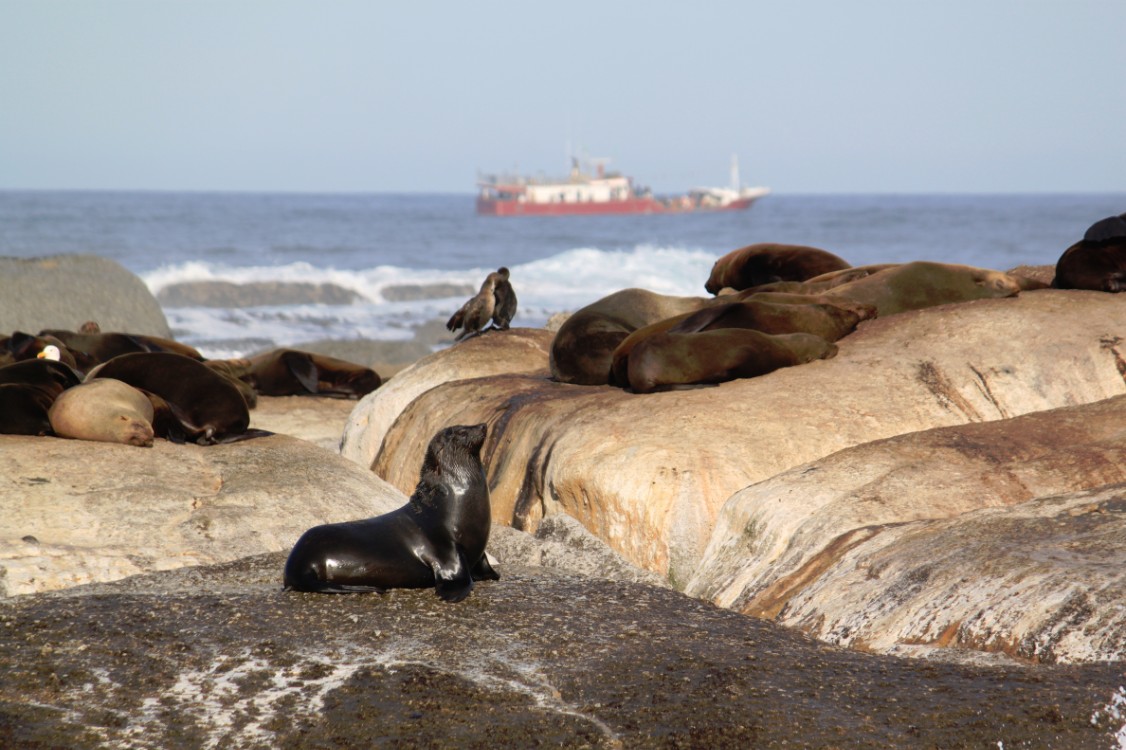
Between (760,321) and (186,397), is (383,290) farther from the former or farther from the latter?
(760,321)

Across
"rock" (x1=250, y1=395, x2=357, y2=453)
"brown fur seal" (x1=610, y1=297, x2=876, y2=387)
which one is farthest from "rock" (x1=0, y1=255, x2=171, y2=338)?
"brown fur seal" (x1=610, y1=297, x2=876, y2=387)

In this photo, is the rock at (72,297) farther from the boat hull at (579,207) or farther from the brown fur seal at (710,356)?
the boat hull at (579,207)

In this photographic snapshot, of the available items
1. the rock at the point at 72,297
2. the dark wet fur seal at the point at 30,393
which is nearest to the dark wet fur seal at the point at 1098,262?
the dark wet fur seal at the point at 30,393

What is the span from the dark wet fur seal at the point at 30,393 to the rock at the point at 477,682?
270cm

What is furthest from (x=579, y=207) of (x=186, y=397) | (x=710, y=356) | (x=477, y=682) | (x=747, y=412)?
(x=477, y=682)

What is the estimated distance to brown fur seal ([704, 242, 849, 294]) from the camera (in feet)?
32.1

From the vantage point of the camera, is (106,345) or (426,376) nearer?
(426,376)

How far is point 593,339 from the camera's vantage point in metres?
7.78

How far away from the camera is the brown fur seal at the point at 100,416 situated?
6840 millimetres

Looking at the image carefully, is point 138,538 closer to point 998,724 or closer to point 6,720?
point 6,720

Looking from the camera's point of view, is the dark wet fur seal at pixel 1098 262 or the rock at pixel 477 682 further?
the dark wet fur seal at pixel 1098 262

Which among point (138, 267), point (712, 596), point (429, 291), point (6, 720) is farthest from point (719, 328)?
point (138, 267)

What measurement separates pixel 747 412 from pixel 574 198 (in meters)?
90.1

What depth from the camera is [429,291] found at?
114ft
